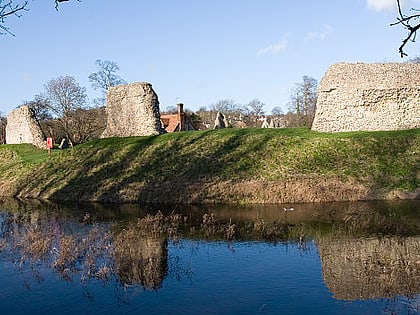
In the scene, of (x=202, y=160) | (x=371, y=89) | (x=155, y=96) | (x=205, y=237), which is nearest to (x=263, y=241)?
(x=205, y=237)

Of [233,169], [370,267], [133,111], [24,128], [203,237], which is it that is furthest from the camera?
[24,128]

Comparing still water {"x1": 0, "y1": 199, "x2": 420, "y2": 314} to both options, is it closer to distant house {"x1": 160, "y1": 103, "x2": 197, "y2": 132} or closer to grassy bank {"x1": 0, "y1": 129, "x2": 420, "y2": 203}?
grassy bank {"x1": 0, "y1": 129, "x2": 420, "y2": 203}

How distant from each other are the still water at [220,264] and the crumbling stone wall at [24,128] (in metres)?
19.7

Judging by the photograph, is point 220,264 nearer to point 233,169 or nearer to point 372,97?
point 233,169

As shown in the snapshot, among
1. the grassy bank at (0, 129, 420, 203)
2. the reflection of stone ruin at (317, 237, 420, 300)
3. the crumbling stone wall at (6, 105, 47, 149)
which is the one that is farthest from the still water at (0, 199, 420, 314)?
the crumbling stone wall at (6, 105, 47, 149)

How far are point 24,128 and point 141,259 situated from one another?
28.6 metres

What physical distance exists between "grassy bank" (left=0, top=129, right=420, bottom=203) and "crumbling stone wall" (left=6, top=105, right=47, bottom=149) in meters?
6.12

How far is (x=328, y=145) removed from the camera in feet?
75.4

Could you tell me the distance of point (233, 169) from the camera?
2188cm

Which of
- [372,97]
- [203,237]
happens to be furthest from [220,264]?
[372,97]

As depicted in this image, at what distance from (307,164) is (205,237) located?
9600 millimetres

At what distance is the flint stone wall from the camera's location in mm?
24922

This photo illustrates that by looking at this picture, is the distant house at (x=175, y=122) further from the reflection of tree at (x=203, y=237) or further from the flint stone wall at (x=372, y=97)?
the reflection of tree at (x=203, y=237)

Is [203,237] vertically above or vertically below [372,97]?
below
